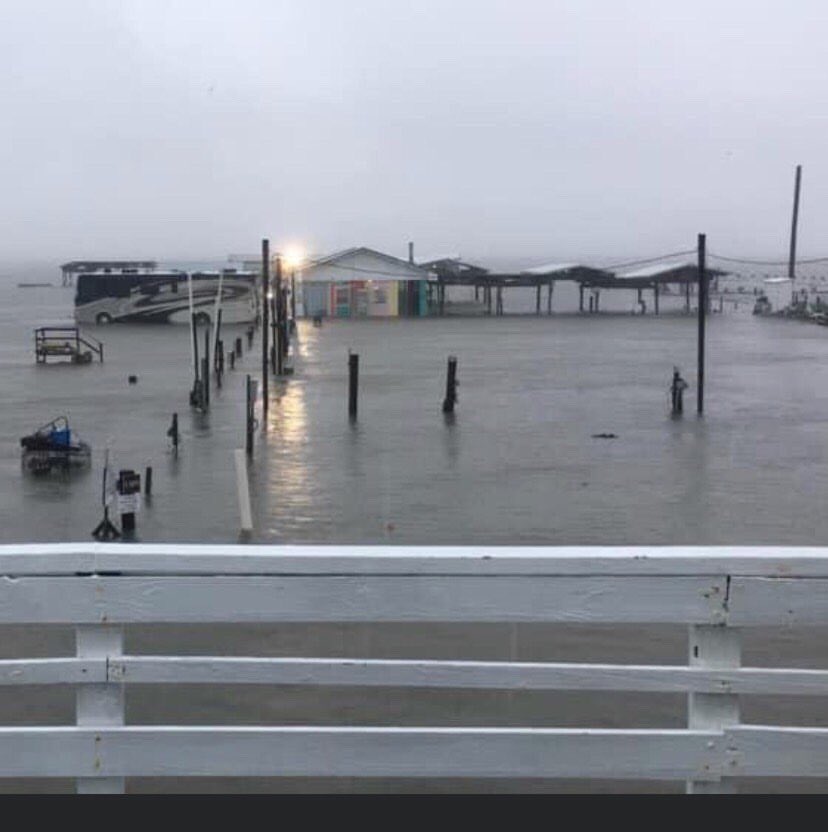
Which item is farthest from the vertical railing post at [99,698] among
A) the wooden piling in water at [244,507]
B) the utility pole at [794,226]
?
the utility pole at [794,226]

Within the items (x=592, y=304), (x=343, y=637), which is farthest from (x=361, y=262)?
(x=343, y=637)

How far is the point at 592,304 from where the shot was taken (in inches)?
3366

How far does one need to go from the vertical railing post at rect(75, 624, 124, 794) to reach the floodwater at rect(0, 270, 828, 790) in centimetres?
107

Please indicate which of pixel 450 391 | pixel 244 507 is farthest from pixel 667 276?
pixel 244 507

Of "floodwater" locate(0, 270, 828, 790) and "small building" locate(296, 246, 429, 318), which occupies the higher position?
"small building" locate(296, 246, 429, 318)

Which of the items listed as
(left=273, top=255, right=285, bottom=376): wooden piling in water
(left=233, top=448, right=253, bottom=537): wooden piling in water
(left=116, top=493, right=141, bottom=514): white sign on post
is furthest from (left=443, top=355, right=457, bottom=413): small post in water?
(left=116, top=493, right=141, bottom=514): white sign on post

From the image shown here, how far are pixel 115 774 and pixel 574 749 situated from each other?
3.83 ft

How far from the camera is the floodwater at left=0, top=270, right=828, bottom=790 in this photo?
6.42 metres

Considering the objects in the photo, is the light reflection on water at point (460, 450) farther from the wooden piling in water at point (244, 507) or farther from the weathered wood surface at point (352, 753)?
the weathered wood surface at point (352, 753)

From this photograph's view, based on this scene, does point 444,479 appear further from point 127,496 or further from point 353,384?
point 353,384

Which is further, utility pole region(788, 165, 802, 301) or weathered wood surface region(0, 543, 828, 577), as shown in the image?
utility pole region(788, 165, 802, 301)

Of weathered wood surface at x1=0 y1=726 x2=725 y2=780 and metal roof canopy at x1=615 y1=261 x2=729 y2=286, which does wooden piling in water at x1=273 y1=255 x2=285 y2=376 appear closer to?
weathered wood surface at x1=0 y1=726 x2=725 y2=780

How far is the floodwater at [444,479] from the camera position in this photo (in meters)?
6.42

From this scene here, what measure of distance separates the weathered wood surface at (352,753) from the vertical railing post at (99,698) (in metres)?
0.04
